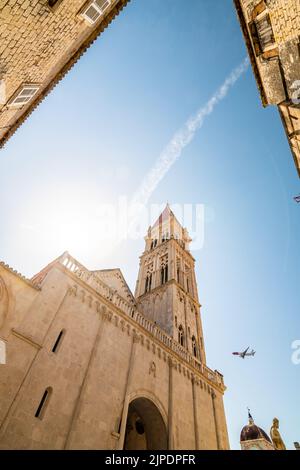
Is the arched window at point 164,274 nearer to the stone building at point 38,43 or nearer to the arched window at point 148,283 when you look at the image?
the arched window at point 148,283

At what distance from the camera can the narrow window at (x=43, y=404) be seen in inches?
380

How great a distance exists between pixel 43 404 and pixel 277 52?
1622 centimetres

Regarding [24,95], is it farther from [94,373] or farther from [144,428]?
[144,428]

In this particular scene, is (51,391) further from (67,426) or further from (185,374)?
(185,374)

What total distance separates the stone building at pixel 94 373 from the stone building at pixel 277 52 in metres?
12.3

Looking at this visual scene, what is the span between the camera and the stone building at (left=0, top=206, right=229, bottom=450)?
31.6 feet

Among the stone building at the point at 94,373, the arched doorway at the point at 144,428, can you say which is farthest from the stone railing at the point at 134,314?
the arched doorway at the point at 144,428

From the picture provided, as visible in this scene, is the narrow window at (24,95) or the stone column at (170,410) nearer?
the narrow window at (24,95)

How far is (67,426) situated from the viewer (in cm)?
1015

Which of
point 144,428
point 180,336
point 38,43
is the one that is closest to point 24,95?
point 38,43

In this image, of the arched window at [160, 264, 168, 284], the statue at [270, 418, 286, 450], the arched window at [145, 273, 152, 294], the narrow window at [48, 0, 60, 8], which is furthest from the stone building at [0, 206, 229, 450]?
the narrow window at [48, 0, 60, 8]

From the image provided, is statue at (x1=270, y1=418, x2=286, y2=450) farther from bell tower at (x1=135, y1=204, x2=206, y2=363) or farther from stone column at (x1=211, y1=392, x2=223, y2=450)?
bell tower at (x1=135, y1=204, x2=206, y2=363)

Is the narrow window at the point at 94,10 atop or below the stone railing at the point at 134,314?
atop

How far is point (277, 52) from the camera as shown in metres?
9.16
